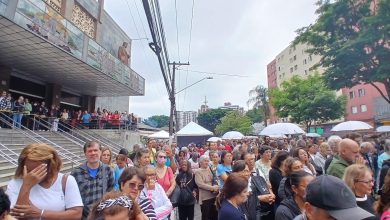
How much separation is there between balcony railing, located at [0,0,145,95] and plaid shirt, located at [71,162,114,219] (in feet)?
30.9

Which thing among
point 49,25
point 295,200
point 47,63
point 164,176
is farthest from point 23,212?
point 47,63

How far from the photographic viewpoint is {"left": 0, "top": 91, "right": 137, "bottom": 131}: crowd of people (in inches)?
533

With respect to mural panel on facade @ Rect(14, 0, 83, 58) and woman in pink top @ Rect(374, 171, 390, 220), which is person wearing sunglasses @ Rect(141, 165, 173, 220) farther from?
mural panel on facade @ Rect(14, 0, 83, 58)

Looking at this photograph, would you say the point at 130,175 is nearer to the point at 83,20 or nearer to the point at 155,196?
the point at 155,196

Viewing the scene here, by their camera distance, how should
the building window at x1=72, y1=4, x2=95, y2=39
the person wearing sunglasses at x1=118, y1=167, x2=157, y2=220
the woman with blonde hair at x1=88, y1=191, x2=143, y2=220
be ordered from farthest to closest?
the building window at x1=72, y1=4, x2=95, y2=39 < the person wearing sunglasses at x1=118, y1=167, x2=157, y2=220 < the woman with blonde hair at x1=88, y1=191, x2=143, y2=220

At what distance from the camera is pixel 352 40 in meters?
14.6

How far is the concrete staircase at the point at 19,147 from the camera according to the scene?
8539 mm

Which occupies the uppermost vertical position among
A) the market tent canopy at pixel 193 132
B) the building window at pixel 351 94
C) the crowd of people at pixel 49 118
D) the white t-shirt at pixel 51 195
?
the building window at pixel 351 94

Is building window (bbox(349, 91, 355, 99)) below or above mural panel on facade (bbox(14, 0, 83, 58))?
above

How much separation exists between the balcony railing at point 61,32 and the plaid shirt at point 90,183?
371 inches

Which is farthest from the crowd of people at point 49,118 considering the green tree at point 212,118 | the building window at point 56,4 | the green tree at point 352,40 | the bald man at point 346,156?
the green tree at point 212,118

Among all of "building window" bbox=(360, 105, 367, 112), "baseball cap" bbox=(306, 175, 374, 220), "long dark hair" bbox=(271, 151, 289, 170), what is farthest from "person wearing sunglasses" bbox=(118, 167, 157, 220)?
"building window" bbox=(360, 105, 367, 112)

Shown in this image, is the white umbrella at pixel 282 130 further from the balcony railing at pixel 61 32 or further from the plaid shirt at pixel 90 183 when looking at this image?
the balcony railing at pixel 61 32

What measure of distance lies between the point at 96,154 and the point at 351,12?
1694 cm
